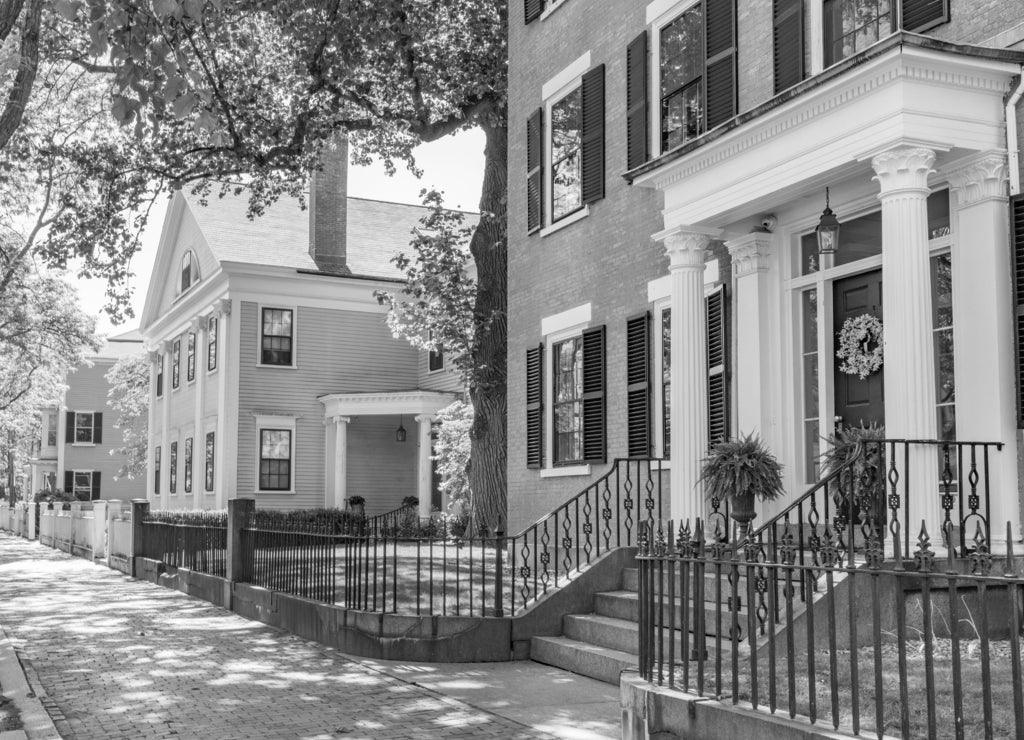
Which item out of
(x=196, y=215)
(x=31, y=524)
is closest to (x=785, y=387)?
(x=196, y=215)

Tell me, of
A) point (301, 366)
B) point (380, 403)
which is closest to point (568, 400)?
point (380, 403)

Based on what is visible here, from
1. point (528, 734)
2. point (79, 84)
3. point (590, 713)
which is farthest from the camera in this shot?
point (79, 84)

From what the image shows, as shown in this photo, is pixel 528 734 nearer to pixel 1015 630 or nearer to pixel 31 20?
pixel 1015 630

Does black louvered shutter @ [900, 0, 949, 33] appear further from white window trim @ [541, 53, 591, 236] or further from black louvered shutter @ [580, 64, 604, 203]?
white window trim @ [541, 53, 591, 236]

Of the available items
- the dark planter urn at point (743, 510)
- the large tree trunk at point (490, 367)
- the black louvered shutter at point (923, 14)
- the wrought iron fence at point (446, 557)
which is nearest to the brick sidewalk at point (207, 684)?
the wrought iron fence at point (446, 557)

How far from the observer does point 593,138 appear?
1511cm

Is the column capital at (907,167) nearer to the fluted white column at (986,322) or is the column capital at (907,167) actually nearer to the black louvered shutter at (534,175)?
the fluted white column at (986,322)

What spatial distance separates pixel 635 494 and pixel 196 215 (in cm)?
2524

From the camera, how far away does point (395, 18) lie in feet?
74.0

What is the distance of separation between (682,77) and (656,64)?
554 millimetres

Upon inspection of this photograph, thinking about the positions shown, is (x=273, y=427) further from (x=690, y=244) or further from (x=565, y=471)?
(x=690, y=244)

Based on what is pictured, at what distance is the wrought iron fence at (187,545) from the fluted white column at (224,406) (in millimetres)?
9389

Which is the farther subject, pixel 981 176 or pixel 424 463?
pixel 424 463

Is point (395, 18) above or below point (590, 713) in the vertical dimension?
above
